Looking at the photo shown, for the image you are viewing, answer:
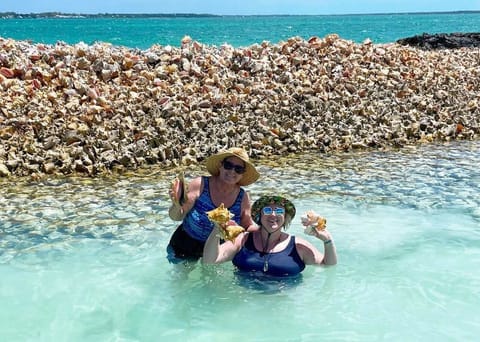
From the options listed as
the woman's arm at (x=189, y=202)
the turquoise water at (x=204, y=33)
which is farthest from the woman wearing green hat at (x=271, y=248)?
the turquoise water at (x=204, y=33)

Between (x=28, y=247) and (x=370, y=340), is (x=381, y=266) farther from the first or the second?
(x=28, y=247)

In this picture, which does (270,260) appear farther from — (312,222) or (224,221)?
(224,221)

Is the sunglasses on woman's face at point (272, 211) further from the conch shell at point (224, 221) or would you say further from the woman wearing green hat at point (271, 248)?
the conch shell at point (224, 221)

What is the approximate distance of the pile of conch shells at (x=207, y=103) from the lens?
10.4 m

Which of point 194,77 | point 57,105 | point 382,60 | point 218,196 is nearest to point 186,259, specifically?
point 218,196

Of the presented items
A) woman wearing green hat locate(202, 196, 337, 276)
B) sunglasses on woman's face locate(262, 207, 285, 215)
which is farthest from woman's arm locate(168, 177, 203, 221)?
sunglasses on woman's face locate(262, 207, 285, 215)

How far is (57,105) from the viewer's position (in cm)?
1108

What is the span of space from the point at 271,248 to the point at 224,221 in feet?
2.18

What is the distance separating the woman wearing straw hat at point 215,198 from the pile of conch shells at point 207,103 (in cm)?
454

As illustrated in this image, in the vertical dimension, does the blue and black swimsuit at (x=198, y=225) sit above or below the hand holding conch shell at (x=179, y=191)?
below

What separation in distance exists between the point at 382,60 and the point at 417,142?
3.34m

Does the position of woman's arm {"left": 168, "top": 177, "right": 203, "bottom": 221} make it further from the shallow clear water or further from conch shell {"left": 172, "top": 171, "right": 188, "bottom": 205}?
the shallow clear water

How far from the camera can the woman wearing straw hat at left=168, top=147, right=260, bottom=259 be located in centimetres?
542

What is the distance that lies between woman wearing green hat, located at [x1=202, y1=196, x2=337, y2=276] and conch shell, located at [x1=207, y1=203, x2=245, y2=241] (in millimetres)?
215
